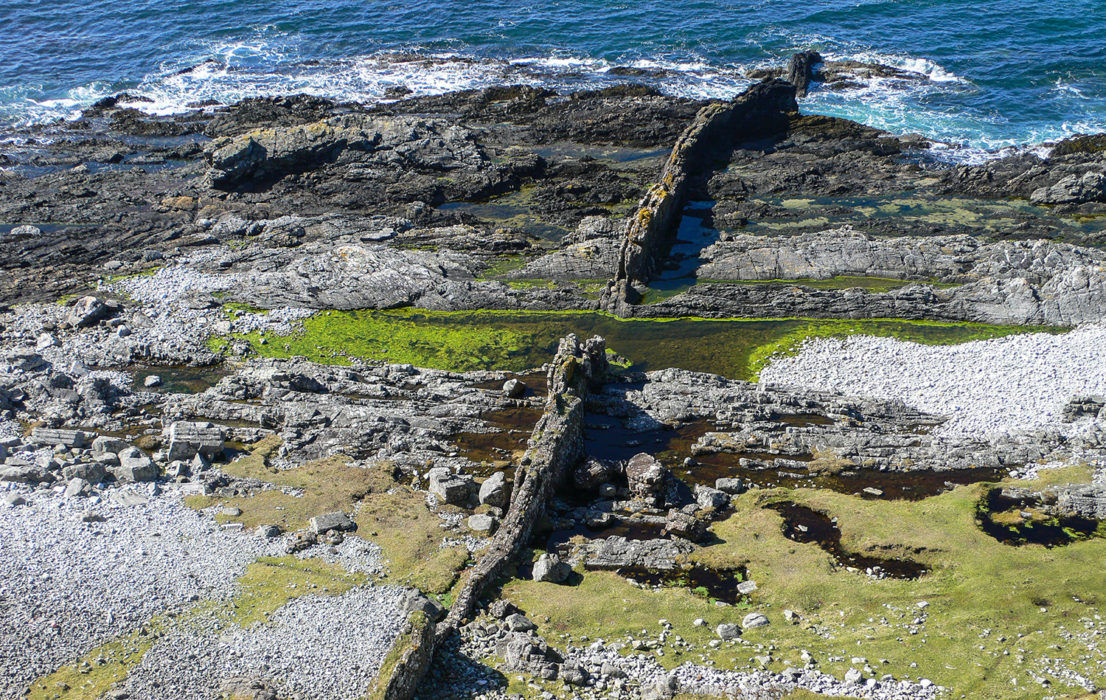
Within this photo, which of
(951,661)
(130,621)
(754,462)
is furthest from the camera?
(754,462)

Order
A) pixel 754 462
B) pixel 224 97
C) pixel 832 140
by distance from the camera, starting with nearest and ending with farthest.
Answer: pixel 754 462 < pixel 832 140 < pixel 224 97

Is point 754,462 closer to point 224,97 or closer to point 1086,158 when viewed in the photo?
point 1086,158

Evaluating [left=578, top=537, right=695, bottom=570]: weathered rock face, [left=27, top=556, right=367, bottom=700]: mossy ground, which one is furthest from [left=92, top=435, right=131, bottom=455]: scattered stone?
[left=578, top=537, right=695, bottom=570]: weathered rock face

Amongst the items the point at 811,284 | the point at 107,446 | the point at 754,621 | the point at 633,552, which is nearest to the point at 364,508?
the point at 633,552

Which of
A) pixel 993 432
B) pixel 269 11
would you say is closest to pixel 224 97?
pixel 269 11

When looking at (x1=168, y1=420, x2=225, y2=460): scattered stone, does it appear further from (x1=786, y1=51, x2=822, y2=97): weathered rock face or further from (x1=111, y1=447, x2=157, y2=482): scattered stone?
(x1=786, y1=51, x2=822, y2=97): weathered rock face
